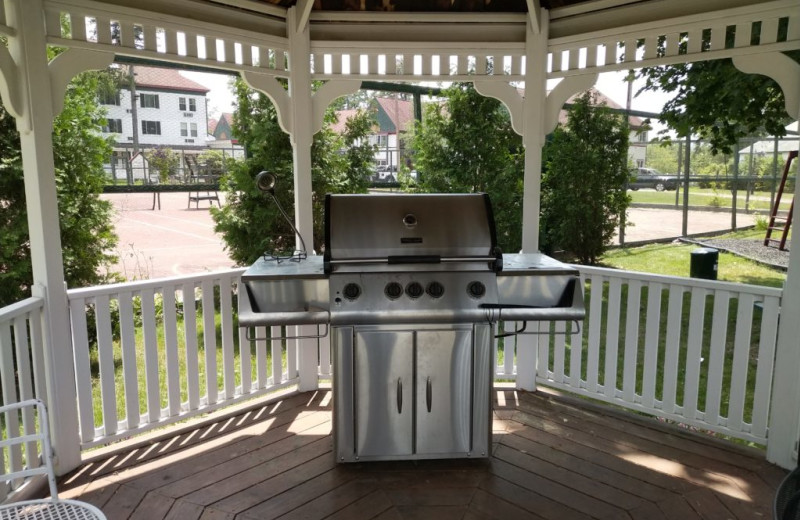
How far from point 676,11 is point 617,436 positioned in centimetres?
252

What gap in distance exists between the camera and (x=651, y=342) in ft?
11.9

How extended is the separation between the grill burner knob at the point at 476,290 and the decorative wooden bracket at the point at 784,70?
185 cm

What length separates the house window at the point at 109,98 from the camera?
9488 millimetres

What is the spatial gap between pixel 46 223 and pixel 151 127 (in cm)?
1119

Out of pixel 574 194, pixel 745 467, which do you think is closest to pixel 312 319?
pixel 745 467

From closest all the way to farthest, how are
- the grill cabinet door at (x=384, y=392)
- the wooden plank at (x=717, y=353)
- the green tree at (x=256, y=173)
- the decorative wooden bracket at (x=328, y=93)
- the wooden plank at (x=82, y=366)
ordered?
the grill cabinet door at (x=384, y=392) < the wooden plank at (x=82, y=366) < the wooden plank at (x=717, y=353) < the decorative wooden bracket at (x=328, y=93) < the green tree at (x=256, y=173)

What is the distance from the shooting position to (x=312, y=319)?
2.81 m

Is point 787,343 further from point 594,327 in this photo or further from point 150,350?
point 150,350

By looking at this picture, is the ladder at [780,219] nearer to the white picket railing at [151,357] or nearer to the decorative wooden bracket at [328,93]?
the decorative wooden bracket at [328,93]

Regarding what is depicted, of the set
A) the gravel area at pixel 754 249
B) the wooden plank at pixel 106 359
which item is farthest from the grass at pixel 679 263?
the wooden plank at pixel 106 359

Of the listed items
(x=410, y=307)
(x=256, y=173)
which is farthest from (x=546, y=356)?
(x=256, y=173)

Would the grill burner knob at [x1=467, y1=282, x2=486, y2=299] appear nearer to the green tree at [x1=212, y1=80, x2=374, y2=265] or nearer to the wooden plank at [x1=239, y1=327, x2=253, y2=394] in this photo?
the wooden plank at [x1=239, y1=327, x2=253, y2=394]

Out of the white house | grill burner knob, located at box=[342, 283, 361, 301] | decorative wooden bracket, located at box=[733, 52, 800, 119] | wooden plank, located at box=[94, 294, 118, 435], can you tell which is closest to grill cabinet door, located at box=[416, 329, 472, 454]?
grill burner knob, located at box=[342, 283, 361, 301]

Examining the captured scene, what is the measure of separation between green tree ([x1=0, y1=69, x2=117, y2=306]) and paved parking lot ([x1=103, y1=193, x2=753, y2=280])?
9.84 ft
